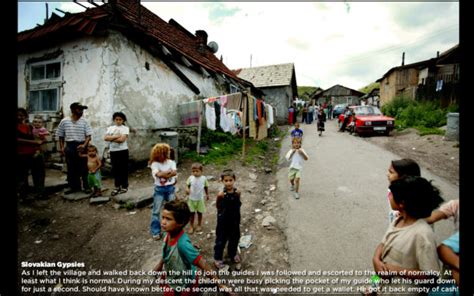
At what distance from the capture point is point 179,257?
188 centimetres

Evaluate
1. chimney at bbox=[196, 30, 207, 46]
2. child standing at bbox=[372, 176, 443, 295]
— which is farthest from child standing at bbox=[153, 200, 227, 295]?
chimney at bbox=[196, 30, 207, 46]

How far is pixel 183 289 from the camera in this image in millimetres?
1839

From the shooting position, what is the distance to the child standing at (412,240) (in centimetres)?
136

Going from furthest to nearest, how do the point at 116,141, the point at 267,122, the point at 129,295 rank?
the point at 267,122 → the point at 116,141 → the point at 129,295

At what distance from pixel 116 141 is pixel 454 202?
5.21 metres

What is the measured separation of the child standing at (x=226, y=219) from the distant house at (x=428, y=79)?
9.28 m

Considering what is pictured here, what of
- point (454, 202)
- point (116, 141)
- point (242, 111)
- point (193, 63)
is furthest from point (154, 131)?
point (454, 202)

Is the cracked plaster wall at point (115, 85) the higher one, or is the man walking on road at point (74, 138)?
the cracked plaster wall at point (115, 85)

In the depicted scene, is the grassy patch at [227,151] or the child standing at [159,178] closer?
the child standing at [159,178]

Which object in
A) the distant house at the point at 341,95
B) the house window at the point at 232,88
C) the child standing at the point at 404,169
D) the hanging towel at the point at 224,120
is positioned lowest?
the child standing at the point at 404,169

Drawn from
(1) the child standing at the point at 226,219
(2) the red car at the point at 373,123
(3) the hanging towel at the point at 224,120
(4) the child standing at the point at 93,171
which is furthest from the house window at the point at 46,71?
(2) the red car at the point at 373,123

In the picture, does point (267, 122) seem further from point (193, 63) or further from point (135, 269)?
point (135, 269)

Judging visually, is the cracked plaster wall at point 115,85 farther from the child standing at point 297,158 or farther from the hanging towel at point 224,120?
the child standing at point 297,158

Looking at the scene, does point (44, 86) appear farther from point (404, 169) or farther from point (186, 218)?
point (404, 169)
